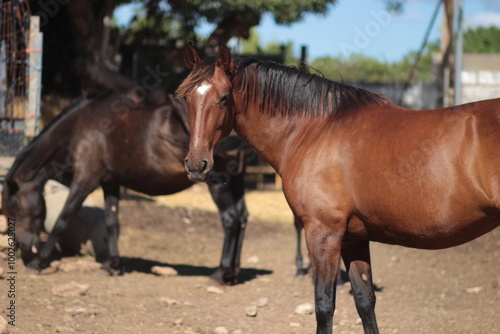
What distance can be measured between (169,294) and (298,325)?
1497mm

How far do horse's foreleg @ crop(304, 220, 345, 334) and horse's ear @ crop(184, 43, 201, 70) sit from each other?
1.32 meters

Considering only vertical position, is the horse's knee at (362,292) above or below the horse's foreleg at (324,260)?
below

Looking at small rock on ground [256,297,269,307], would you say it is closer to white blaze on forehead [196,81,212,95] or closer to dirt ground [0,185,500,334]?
dirt ground [0,185,500,334]

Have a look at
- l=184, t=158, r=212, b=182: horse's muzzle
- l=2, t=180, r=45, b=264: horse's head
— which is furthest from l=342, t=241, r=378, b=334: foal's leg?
l=2, t=180, r=45, b=264: horse's head

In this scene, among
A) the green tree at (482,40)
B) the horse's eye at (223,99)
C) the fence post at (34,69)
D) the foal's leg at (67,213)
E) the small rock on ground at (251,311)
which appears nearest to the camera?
the horse's eye at (223,99)

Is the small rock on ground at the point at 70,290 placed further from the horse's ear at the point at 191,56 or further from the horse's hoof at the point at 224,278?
the horse's ear at the point at 191,56

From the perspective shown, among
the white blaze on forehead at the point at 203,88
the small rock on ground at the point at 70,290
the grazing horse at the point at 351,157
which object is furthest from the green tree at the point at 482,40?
the white blaze on forehead at the point at 203,88

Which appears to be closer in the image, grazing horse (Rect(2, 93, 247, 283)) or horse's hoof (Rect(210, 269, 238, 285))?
horse's hoof (Rect(210, 269, 238, 285))

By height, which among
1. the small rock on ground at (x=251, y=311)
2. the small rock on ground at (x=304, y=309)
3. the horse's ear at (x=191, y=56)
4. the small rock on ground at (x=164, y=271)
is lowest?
the small rock on ground at (x=164, y=271)

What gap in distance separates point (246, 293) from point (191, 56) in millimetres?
2670

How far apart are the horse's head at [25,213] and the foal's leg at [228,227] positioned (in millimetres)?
1948

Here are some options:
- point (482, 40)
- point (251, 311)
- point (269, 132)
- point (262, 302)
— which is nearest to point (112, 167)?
point (262, 302)

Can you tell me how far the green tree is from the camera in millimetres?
29886

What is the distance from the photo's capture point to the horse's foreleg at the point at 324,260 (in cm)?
330
